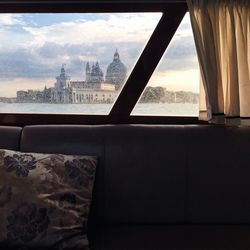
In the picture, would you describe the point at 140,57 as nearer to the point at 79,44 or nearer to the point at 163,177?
the point at 79,44

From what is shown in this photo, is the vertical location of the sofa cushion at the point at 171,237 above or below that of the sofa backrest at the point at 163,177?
below

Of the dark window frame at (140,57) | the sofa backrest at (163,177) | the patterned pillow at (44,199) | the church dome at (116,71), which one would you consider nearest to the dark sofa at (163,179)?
the sofa backrest at (163,177)

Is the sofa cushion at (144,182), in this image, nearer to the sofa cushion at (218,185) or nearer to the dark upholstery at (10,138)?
the sofa cushion at (218,185)

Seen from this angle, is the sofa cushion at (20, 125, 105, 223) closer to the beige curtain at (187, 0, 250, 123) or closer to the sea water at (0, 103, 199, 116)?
the sea water at (0, 103, 199, 116)

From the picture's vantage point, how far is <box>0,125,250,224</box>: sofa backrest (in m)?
2.13

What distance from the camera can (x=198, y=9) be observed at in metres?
2.23

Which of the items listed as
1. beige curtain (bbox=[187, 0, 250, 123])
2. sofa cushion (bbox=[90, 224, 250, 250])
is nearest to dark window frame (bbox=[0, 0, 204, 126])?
beige curtain (bbox=[187, 0, 250, 123])

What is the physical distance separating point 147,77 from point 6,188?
3.49ft

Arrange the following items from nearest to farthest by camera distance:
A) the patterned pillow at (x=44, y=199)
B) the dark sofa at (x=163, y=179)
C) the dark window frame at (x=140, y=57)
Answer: the patterned pillow at (x=44, y=199) → the dark sofa at (x=163, y=179) → the dark window frame at (x=140, y=57)

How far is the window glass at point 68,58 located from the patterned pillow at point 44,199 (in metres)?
0.61

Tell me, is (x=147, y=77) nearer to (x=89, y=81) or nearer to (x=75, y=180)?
(x=89, y=81)

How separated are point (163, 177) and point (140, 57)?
757 millimetres

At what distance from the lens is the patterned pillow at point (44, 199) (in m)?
1.82

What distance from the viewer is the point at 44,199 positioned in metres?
1.88
